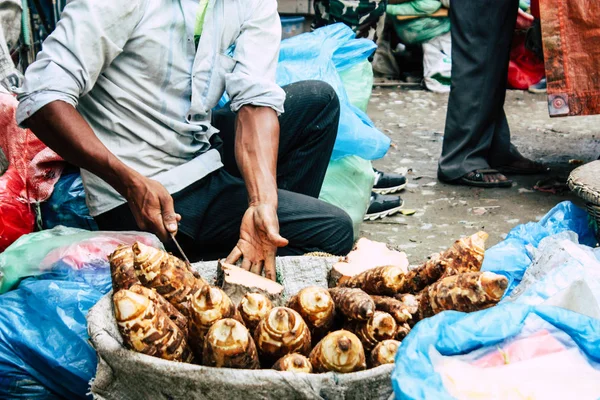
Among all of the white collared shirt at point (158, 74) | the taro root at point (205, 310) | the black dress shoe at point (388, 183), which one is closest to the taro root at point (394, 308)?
the taro root at point (205, 310)

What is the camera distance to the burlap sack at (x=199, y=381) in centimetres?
154

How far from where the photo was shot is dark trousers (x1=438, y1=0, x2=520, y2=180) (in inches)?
181

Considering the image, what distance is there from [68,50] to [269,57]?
75cm

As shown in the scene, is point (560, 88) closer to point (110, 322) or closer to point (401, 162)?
point (401, 162)

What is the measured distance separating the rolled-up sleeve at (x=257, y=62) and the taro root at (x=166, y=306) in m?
1.00

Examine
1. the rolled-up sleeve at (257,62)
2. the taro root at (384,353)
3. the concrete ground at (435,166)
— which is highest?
the rolled-up sleeve at (257,62)

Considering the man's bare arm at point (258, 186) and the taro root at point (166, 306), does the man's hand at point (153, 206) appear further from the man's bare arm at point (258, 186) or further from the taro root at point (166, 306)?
the taro root at point (166, 306)

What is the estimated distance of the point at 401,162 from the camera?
535 cm

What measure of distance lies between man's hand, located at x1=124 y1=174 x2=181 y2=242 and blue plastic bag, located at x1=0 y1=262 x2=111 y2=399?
30cm

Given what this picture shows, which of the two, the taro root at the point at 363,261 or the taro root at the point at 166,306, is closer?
the taro root at the point at 166,306

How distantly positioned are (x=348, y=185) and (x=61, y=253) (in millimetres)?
1620

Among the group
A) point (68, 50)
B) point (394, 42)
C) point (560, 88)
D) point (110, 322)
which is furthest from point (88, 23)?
point (394, 42)

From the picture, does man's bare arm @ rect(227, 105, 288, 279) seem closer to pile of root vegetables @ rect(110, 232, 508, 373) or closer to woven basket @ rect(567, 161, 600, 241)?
pile of root vegetables @ rect(110, 232, 508, 373)

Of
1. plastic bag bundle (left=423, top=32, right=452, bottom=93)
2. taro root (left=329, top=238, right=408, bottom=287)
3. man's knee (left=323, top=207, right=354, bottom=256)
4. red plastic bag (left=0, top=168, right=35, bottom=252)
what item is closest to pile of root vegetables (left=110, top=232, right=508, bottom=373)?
taro root (left=329, top=238, right=408, bottom=287)
